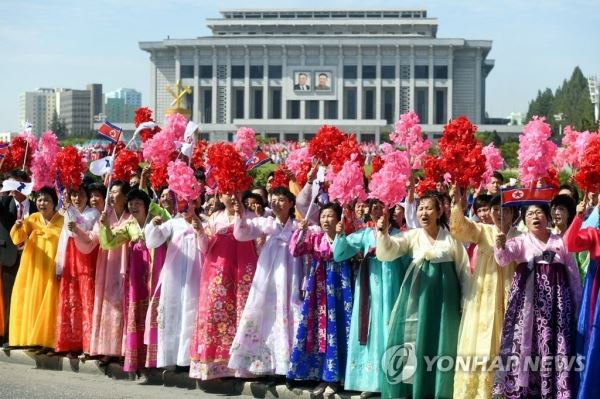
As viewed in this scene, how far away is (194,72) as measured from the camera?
292 ft

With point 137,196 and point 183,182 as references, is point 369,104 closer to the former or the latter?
point 137,196

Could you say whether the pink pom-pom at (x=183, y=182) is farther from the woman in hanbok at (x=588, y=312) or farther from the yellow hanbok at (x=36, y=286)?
the woman in hanbok at (x=588, y=312)

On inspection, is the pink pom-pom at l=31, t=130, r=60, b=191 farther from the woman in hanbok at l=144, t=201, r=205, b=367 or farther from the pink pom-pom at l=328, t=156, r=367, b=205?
the pink pom-pom at l=328, t=156, r=367, b=205

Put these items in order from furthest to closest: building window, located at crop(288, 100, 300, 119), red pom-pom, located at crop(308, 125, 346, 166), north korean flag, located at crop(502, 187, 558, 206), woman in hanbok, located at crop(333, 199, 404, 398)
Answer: building window, located at crop(288, 100, 300, 119) < red pom-pom, located at crop(308, 125, 346, 166) < woman in hanbok, located at crop(333, 199, 404, 398) < north korean flag, located at crop(502, 187, 558, 206)

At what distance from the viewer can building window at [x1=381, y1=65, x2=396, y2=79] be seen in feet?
288

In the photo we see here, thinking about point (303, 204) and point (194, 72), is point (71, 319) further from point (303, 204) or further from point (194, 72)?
point (194, 72)

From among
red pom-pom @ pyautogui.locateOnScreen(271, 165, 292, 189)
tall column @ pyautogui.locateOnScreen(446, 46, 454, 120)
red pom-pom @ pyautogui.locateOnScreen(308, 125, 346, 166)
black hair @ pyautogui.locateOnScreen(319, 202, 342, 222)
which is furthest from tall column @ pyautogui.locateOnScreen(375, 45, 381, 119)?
black hair @ pyautogui.locateOnScreen(319, 202, 342, 222)

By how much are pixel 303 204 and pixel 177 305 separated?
132cm

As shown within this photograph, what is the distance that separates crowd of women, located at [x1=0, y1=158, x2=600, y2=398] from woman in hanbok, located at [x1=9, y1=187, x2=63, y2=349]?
0.5 inches

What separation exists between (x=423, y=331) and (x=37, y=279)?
151 inches

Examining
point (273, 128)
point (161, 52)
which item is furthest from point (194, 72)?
point (273, 128)

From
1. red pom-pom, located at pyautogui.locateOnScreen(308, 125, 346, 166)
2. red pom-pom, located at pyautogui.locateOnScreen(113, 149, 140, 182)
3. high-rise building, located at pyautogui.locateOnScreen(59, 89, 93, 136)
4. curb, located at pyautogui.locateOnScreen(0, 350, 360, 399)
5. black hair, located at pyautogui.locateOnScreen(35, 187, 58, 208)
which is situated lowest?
curb, located at pyautogui.locateOnScreen(0, 350, 360, 399)

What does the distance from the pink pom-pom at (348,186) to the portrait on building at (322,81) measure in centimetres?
8032

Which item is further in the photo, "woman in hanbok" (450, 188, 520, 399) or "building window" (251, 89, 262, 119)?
"building window" (251, 89, 262, 119)
